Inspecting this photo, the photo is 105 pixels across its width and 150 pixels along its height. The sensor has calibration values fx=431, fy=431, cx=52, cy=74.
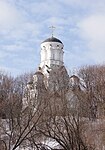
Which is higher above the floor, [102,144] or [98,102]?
[98,102]

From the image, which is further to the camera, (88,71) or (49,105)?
(88,71)

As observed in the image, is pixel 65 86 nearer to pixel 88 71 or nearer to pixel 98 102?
pixel 98 102

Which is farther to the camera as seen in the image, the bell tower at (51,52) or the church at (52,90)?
the bell tower at (51,52)

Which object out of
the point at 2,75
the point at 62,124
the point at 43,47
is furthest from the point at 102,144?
the point at 43,47

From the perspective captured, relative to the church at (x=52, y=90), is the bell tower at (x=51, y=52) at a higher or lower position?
higher

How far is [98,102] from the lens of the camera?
3691 cm

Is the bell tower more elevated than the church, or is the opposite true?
the bell tower

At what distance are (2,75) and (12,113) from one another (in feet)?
16.0

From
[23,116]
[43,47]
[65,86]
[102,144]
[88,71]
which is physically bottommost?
[102,144]

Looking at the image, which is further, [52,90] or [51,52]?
[51,52]

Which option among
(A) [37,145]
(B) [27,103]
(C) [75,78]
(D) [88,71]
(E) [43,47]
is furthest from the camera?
(E) [43,47]

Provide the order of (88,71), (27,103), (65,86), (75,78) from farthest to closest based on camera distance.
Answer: (88,71) → (75,78) → (65,86) → (27,103)

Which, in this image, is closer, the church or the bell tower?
the church

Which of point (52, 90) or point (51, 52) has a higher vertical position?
point (51, 52)
